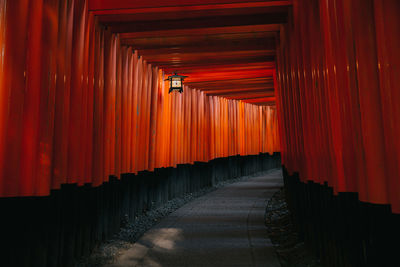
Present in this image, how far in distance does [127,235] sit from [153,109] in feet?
10.9

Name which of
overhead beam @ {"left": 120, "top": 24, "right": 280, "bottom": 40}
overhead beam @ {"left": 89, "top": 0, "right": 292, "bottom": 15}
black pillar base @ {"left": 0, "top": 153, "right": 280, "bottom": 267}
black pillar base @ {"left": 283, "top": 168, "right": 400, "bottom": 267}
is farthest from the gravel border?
overhead beam @ {"left": 89, "top": 0, "right": 292, "bottom": 15}

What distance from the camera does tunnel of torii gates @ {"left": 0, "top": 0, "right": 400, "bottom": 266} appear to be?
2250 mm

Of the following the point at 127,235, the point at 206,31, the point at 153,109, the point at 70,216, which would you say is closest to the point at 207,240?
the point at 127,235

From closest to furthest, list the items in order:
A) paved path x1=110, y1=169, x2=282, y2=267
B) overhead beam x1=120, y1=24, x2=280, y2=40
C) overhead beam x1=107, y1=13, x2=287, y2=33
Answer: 1. paved path x1=110, y1=169, x2=282, y2=267
2. overhead beam x1=107, y1=13, x2=287, y2=33
3. overhead beam x1=120, y1=24, x2=280, y2=40

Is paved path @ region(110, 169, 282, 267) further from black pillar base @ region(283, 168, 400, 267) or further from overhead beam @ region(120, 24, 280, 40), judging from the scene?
overhead beam @ region(120, 24, 280, 40)

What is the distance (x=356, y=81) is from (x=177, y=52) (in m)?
5.65

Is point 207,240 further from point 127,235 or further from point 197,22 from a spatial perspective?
point 197,22

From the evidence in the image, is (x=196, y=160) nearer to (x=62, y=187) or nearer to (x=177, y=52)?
(x=177, y=52)

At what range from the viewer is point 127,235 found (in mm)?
6137

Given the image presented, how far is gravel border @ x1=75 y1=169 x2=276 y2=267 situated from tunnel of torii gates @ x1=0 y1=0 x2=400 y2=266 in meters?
0.23

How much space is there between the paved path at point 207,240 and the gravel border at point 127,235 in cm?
17

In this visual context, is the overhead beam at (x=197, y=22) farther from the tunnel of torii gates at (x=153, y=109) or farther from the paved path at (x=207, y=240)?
the paved path at (x=207, y=240)

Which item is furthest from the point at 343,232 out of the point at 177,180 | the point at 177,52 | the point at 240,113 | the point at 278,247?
the point at 240,113

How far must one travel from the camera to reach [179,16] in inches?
221
